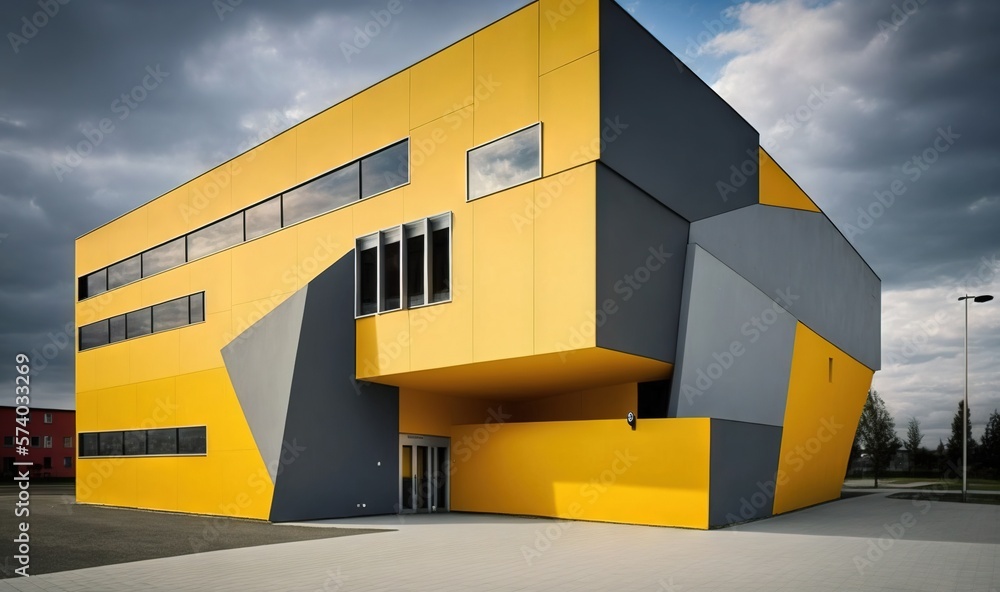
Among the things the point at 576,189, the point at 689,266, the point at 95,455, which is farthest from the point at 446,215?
the point at 95,455

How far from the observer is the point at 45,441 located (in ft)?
202

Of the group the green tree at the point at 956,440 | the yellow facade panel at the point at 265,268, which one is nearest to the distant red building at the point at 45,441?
the yellow facade panel at the point at 265,268

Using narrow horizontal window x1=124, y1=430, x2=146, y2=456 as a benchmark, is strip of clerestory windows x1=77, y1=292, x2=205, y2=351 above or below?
above

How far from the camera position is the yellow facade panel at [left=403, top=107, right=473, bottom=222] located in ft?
59.3

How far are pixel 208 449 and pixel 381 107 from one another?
417 inches

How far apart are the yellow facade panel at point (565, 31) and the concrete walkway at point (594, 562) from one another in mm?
9902

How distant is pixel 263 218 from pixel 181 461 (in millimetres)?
7581

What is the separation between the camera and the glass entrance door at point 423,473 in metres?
20.8

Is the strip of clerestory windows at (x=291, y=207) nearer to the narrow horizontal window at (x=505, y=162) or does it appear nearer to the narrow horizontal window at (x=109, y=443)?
the narrow horizontal window at (x=505, y=162)

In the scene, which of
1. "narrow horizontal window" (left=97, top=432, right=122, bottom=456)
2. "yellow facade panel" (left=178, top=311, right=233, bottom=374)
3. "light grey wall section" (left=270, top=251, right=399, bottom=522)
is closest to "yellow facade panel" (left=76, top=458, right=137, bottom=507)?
"narrow horizontal window" (left=97, top=432, right=122, bottom=456)

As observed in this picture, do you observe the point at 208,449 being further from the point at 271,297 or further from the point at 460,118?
the point at 460,118

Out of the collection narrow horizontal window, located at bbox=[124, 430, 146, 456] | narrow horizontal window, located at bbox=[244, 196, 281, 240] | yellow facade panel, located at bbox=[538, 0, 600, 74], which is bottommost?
narrow horizontal window, located at bbox=[124, 430, 146, 456]

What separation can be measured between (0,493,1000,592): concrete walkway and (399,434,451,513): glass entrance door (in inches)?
169

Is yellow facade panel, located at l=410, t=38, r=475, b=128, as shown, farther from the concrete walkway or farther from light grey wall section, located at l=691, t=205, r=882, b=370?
the concrete walkway
